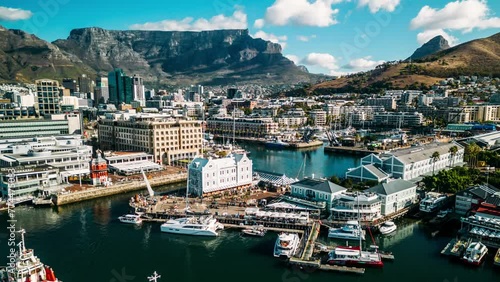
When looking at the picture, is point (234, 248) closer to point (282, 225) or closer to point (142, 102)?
point (282, 225)

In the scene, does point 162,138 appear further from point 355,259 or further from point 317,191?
point 355,259

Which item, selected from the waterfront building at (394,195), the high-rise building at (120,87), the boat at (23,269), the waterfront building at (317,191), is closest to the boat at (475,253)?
the waterfront building at (394,195)

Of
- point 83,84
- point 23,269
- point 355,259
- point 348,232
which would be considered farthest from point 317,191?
point 83,84

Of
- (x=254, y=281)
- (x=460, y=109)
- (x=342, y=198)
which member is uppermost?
(x=460, y=109)

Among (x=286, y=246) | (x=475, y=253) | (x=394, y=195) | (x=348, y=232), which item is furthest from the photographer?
(x=394, y=195)

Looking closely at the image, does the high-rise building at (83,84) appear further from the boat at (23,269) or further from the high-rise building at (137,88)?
the boat at (23,269)

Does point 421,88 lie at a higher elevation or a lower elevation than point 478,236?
higher

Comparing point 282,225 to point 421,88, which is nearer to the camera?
point 282,225

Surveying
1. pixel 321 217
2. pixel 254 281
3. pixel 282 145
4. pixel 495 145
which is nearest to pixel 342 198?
pixel 321 217
